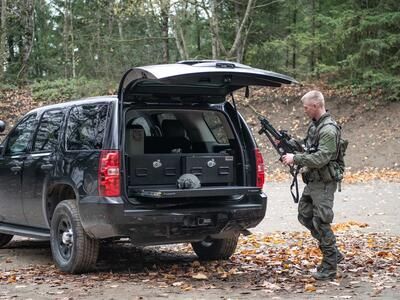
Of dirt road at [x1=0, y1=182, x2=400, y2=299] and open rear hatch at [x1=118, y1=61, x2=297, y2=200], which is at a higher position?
open rear hatch at [x1=118, y1=61, x2=297, y2=200]

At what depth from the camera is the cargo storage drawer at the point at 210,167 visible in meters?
6.88

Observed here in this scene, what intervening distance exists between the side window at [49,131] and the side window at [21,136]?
22 centimetres

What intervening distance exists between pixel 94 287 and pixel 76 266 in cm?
58

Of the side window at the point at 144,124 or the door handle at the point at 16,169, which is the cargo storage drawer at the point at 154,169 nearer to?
the side window at the point at 144,124

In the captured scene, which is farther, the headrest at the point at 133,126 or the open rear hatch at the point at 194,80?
the headrest at the point at 133,126

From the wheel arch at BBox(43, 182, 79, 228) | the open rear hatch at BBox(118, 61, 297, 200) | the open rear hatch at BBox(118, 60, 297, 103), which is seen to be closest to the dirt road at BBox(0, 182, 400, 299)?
the wheel arch at BBox(43, 182, 79, 228)

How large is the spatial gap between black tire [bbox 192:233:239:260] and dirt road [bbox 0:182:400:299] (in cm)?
16

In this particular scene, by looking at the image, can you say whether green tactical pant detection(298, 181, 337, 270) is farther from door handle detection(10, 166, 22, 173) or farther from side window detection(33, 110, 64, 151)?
door handle detection(10, 166, 22, 173)

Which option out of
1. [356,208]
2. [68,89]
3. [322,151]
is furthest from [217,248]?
[68,89]

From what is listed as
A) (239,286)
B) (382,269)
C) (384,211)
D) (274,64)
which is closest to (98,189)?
(239,286)

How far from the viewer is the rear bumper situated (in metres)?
Answer: 6.28

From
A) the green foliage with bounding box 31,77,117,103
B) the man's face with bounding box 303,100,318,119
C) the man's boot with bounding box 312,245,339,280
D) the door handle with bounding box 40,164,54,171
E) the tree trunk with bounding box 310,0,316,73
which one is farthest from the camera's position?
the green foliage with bounding box 31,77,117,103

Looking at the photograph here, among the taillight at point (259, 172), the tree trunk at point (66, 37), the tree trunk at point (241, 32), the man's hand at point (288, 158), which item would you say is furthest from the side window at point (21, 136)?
the tree trunk at point (66, 37)

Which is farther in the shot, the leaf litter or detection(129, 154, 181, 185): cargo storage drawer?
detection(129, 154, 181, 185): cargo storage drawer
